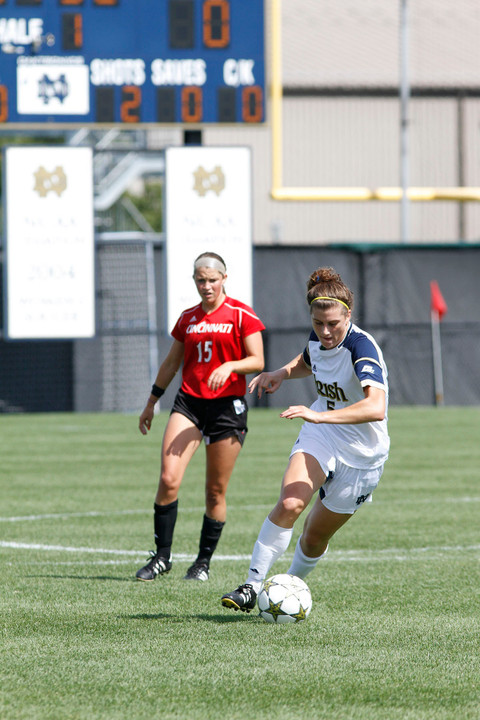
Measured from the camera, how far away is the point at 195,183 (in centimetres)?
2264

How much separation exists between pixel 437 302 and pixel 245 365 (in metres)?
19.2

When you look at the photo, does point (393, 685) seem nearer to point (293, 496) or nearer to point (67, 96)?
point (293, 496)

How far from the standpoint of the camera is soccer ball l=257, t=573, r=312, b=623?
6.28 metres

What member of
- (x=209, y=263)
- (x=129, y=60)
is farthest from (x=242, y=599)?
(x=129, y=60)

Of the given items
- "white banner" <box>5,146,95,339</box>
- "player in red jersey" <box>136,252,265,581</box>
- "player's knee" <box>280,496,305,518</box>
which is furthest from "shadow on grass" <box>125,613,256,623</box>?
"white banner" <box>5,146,95,339</box>

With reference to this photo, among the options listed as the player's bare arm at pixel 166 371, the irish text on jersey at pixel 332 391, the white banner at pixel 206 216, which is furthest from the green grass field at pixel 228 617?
the white banner at pixel 206 216

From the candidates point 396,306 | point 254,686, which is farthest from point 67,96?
point 254,686

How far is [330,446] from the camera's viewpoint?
6406 millimetres

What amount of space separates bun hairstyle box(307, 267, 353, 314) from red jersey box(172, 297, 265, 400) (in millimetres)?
1631

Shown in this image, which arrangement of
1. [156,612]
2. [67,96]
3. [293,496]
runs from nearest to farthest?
[293,496], [156,612], [67,96]

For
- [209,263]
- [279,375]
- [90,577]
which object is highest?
[209,263]

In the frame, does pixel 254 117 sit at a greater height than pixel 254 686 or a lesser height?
greater

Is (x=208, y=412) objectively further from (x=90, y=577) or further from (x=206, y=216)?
(x=206, y=216)

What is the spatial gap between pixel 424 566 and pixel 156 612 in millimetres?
2340
